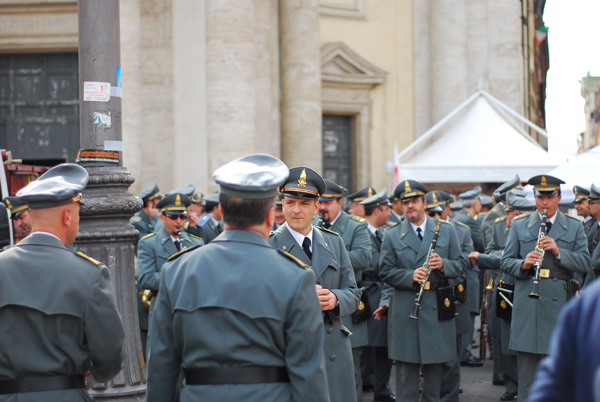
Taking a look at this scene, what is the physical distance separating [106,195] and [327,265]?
2.16 metres

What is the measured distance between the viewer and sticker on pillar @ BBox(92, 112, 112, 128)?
7.06 meters

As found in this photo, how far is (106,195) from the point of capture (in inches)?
279

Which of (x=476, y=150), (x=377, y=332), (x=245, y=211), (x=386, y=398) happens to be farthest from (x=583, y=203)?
(x=245, y=211)

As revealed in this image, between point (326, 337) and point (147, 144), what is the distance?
13.4 m

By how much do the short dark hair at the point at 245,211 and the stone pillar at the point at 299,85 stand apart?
52.5ft

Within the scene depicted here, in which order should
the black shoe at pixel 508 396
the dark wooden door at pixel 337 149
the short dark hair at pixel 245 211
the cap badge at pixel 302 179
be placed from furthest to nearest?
the dark wooden door at pixel 337 149, the black shoe at pixel 508 396, the cap badge at pixel 302 179, the short dark hair at pixel 245 211

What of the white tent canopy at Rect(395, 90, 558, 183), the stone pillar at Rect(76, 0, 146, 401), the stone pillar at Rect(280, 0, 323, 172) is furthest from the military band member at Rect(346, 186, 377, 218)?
the stone pillar at Rect(280, 0, 323, 172)

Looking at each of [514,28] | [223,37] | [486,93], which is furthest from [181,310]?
[514,28]

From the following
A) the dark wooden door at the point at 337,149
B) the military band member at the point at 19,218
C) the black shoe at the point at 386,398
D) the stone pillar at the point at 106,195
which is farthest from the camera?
the dark wooden door at the point at 337,149

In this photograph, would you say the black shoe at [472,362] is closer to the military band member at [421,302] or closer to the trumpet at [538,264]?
the military band member at [421,302]

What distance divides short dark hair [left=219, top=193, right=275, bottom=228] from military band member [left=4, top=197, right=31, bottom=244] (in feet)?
14.7

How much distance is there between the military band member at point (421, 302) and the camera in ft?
27.1

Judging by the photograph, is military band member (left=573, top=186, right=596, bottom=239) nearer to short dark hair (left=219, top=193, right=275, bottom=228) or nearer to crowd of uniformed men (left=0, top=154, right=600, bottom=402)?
crowd of uniformed men (left=0, top=154, right=600, bottom=402)

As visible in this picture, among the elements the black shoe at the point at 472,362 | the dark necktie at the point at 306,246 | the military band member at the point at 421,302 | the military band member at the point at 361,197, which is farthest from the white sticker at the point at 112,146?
the black shoe at the point at 472,362
